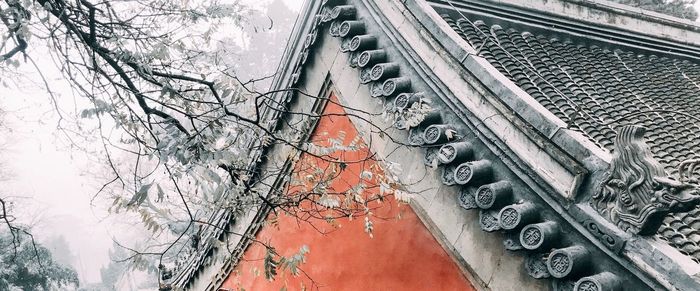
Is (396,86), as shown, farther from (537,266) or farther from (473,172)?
(537,266)

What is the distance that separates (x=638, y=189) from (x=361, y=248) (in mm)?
2590

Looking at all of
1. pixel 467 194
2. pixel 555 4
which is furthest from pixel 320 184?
pixel 555 4

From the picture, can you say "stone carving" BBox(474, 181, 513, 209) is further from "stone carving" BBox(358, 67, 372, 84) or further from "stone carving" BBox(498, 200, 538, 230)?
"stone carving" BBox(358, 67, 372, 84)

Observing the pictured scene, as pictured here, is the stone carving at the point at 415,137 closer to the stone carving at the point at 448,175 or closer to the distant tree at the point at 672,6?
the stone carving at the point at 448,175

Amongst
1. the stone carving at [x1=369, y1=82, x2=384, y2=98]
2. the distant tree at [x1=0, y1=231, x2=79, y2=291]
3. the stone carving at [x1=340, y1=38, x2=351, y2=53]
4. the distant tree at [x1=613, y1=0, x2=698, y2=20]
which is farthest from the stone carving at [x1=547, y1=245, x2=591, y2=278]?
the distant tree at [x1=613, y1=0, x2=698, y2=20]

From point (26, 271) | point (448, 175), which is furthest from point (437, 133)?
point (26, 271)

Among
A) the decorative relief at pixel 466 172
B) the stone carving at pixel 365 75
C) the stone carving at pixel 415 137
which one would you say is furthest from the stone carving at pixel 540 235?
the stone carving at pixel 365 75

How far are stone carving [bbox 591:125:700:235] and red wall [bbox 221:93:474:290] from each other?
1.38 meters

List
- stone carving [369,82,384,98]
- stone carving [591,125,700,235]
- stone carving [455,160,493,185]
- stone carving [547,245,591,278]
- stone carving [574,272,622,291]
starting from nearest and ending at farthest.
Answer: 1. stone carving [591,125,700,235]
2. stone carving [574,272,622,291]
3. stone carving [547,245,591,278]
4. stone carving [455,160,493,185]
5. stone carving [369,82,384,98]

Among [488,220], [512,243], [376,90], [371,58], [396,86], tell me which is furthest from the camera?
[371,58]

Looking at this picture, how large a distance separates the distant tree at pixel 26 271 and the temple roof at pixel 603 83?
14001mm

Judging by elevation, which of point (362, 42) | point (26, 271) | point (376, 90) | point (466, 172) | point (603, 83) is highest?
point (603, 83)

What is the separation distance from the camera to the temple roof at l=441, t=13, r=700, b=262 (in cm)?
473

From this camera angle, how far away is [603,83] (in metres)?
5.91
